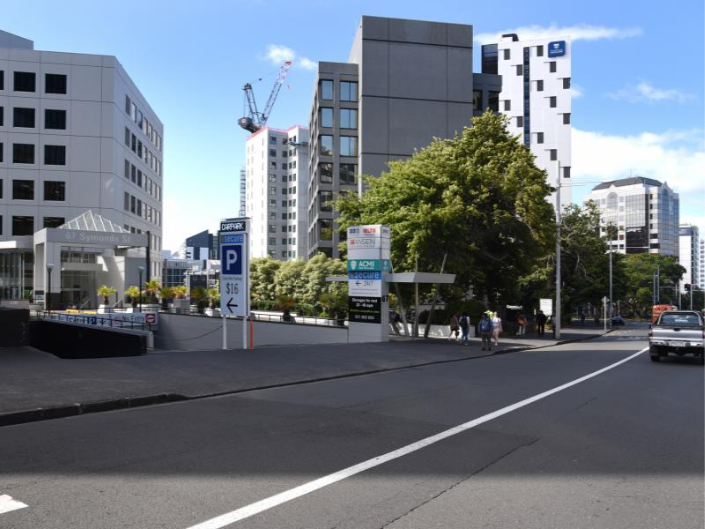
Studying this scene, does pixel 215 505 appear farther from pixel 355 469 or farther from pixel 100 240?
pixel 100 240

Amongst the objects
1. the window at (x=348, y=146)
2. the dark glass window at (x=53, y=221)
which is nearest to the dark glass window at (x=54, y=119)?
the dark glass window at (x=53, y=221)

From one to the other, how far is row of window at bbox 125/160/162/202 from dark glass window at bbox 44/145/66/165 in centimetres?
721

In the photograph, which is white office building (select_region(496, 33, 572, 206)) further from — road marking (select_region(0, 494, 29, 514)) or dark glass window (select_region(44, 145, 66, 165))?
road marking (select_region(0, 494, 29, 514))

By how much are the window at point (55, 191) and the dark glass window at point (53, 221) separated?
1.80 metres

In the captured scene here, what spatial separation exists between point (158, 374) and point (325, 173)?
54968mm

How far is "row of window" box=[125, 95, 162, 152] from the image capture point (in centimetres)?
6297

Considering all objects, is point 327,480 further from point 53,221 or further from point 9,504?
point 53,221

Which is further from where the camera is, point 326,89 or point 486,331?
point 326,89

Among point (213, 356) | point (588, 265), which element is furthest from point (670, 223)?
point (213, 356)

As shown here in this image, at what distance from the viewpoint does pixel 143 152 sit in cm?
7019

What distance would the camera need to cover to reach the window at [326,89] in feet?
211

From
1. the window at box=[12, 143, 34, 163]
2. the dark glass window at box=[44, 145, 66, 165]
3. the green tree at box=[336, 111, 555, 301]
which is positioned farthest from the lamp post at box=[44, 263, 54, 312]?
the green tree at box=[336, 111, 555, 301]

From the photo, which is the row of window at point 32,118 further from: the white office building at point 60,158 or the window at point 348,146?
the window at point 348,146

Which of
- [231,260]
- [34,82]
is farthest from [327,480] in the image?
[34,82]
